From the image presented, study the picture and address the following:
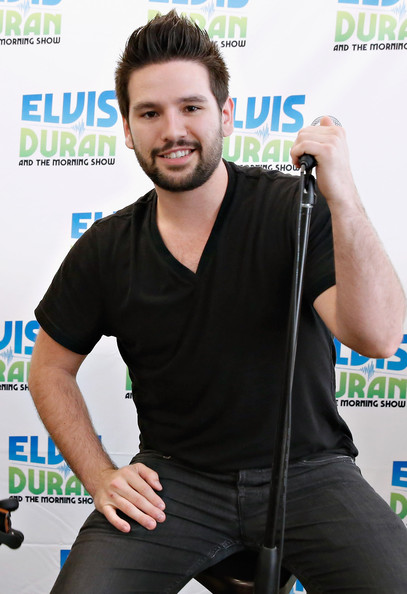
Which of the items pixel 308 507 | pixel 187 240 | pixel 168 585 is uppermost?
pixel 187 240

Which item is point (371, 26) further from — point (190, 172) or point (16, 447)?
point (16, 447)

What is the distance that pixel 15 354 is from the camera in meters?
2.06

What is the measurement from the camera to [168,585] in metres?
1.07

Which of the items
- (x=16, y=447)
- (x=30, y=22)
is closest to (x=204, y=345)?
(x=16, y=447)

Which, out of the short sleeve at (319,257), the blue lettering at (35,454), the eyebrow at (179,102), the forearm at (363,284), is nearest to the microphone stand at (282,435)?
the forearm at (363,284)

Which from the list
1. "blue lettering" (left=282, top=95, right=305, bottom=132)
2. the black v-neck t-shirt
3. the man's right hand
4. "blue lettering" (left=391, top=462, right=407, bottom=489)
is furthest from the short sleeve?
"blue lettering" (left=391, top=462, right=407, bottom=489)

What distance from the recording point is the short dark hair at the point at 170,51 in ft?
4.13

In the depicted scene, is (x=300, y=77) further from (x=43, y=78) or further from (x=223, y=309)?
(x=223, y=309)

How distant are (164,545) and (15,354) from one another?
3.64 ft

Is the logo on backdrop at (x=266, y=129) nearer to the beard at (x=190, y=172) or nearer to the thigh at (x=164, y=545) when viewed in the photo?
the beard at (x=190, y=172)

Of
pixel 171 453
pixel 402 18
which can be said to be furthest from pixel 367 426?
pixel 402 18

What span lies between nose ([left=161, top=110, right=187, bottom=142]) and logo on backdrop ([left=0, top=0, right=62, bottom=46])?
95cm

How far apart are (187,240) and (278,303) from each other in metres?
0.22

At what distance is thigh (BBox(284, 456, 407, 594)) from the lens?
981 millimetres
